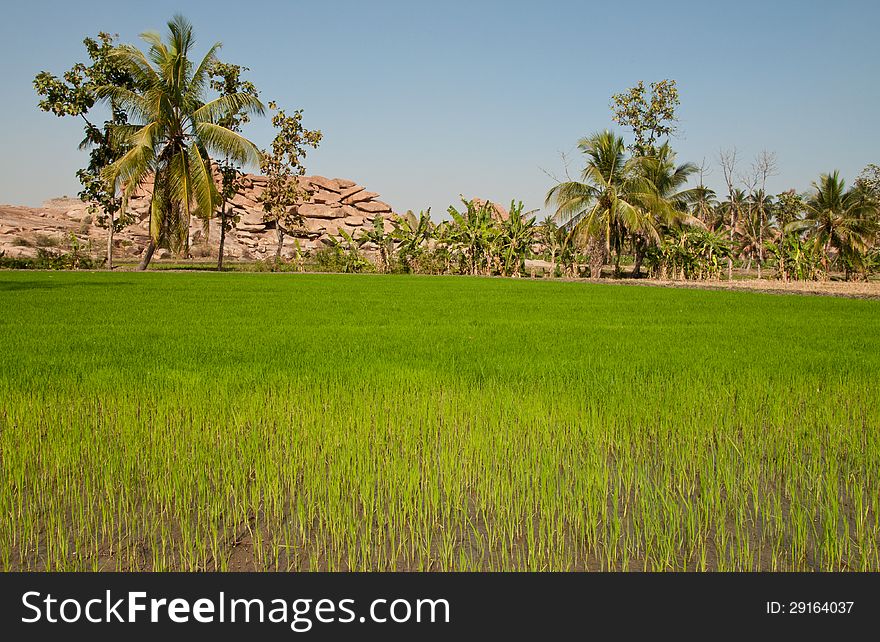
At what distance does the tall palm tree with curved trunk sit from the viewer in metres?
23.2

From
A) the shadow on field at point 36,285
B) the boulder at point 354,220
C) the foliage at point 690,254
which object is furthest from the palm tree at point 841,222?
the boulder at point 354,220

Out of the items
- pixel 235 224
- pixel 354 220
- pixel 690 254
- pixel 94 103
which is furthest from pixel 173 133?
pixel 354 220

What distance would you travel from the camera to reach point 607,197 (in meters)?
23.5

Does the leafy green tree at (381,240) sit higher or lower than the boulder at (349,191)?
lower

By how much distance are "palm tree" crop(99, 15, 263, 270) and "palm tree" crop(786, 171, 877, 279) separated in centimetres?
2019

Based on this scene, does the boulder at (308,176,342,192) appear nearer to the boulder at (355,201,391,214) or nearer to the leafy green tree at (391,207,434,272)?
the boulder at (355,201,391,214)

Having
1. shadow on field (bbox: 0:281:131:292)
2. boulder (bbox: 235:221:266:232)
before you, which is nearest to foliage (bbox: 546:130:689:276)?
shadow on field (bbox: 0:281:131:292)

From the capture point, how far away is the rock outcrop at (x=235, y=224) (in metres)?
26.7

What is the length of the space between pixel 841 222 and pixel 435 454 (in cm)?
2798

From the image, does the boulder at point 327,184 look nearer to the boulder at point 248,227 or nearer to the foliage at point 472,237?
the boulder at point 248,227

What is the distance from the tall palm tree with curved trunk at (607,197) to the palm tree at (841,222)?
5.97m

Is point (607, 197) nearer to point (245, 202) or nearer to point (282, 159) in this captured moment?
point (282, 159)
